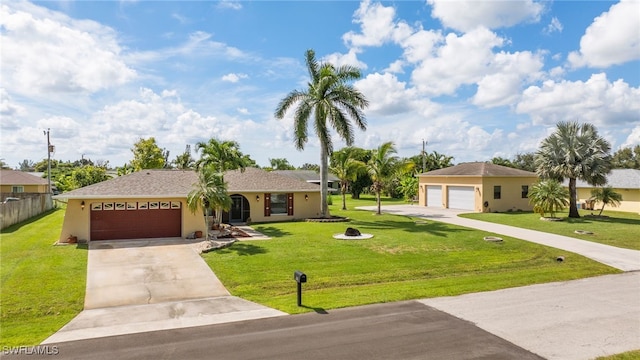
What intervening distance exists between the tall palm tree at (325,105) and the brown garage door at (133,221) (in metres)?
10.3

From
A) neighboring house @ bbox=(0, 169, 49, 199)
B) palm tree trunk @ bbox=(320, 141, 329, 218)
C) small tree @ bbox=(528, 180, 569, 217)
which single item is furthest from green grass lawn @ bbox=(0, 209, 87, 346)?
neighboring house @ bbox=(0, 169, 49, 199)

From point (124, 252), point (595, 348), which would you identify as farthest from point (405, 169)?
point (595, 348)

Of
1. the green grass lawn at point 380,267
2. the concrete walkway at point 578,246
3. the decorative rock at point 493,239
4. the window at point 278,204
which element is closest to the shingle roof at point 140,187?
the green grass lawn at point 380,267

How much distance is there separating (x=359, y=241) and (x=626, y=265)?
35.9ft

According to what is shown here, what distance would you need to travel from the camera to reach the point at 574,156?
28.5 metres

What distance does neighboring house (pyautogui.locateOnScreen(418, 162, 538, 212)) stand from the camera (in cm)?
3472

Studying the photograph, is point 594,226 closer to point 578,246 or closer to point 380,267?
point 578,246

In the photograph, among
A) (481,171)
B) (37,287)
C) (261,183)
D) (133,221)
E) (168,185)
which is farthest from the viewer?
(481,171)

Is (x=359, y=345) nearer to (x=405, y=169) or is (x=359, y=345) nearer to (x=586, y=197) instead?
(x=405, y=169)

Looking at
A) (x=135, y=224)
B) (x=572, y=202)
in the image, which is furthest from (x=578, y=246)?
(x=135, y=224)

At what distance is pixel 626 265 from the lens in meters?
16.1

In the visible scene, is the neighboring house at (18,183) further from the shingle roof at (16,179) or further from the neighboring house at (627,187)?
the neighboring house at (627,187)

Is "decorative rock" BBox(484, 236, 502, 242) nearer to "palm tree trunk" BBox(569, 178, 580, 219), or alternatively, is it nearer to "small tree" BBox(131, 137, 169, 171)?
"palm tree trunk" BBox(569, 178, 580, 219)

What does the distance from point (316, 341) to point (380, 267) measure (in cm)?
725
